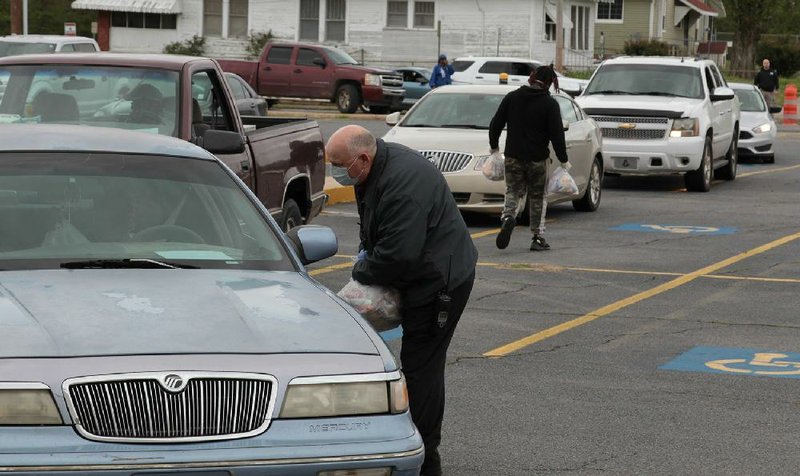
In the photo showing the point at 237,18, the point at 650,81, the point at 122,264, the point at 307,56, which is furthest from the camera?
the point at 237,18

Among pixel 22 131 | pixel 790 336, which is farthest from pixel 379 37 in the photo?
pixel 22 131

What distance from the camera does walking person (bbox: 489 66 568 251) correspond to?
1538 centimetres

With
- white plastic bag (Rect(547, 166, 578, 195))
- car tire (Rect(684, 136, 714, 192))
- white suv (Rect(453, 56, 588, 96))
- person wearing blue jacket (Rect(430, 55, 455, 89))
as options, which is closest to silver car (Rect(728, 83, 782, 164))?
car tire (Rect(684, 136, 714, 192))

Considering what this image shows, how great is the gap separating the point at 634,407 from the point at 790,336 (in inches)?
113

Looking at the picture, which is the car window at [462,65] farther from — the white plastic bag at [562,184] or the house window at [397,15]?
the white plastic bag at [562,184]

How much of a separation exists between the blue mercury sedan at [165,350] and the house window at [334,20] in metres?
51.8

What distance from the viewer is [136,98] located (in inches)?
444

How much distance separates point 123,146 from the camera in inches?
271

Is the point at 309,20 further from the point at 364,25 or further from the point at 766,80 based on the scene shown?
the point at 766,80

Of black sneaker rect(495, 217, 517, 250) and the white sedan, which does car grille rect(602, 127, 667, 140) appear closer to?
the white sedan

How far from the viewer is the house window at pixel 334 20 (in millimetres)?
57875

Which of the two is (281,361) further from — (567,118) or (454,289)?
(567,118)

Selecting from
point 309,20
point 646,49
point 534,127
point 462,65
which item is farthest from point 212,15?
point 534,127

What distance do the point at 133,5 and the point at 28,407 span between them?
55748mm
